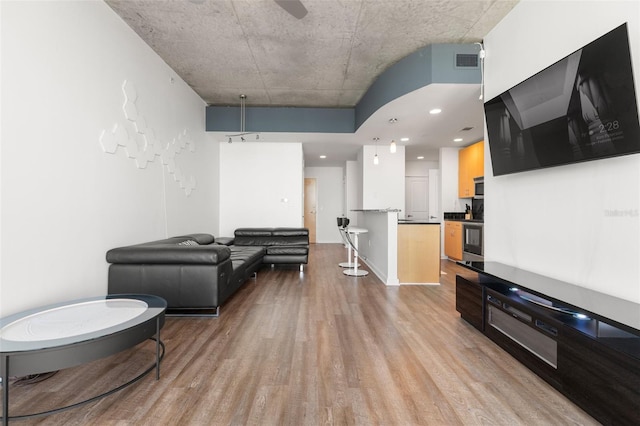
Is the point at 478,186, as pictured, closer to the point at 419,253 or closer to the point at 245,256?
the point at 419,253

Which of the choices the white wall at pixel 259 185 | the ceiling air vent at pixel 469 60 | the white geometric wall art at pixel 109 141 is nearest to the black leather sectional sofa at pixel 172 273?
the white geometric wall art at pixel 109 141

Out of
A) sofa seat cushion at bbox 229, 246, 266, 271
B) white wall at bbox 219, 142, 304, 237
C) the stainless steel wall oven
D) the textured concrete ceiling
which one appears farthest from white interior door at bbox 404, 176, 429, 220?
sofa seat cushion at bbox 229, 246, 266, 271

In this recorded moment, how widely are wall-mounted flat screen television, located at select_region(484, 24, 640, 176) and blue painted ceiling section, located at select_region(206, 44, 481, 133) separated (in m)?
0.94

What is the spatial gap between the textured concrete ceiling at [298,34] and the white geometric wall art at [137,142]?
0.84m

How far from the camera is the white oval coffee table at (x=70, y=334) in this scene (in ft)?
4.41

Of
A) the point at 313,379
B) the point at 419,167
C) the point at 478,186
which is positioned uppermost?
the point at 419,167

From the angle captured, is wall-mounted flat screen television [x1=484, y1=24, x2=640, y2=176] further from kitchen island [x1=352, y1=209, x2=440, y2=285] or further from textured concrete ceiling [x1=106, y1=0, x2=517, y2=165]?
kitchen island [x1=352, y1=209, x2=440, y2=285]

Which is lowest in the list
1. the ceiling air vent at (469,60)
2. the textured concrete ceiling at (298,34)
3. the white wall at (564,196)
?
the white wall at (564,196)

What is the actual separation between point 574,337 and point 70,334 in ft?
8.82

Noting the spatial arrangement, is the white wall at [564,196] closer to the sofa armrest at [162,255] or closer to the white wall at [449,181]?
the sofa armrest at [162,255]

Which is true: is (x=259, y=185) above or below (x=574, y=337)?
above

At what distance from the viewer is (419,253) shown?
4480 millimetres

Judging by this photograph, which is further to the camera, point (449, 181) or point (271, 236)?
point (449, 181)

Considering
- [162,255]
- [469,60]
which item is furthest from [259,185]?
[469,60]
